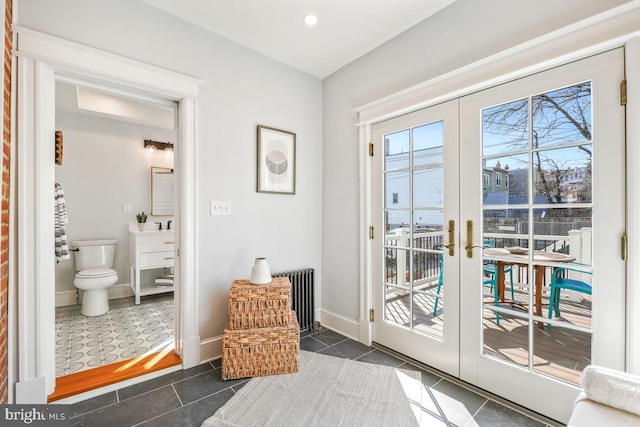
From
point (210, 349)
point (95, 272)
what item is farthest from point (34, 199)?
point (95, 272)

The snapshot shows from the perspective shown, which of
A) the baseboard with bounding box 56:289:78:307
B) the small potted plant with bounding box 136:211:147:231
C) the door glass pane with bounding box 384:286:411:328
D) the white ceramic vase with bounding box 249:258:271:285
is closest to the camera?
the white ceramic vase with bounding box 249:258:271:285

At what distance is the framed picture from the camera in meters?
2.66

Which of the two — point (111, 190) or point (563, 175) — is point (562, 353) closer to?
point (563, 175)

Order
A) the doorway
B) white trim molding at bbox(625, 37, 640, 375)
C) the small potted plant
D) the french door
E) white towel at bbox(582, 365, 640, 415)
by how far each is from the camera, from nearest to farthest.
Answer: white towel at bbox(582, 365, 640, 415), white trim molding at bbox(625, 37, 640, 375), the french door, the doorway, the small potted plant

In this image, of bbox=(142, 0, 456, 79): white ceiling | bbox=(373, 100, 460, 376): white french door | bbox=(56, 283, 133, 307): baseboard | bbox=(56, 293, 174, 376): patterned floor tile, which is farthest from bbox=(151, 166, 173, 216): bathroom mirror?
bbox=(373, 100, 460, 376): white french door

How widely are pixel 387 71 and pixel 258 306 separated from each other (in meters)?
2.17

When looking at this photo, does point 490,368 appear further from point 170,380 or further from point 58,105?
point 58,105

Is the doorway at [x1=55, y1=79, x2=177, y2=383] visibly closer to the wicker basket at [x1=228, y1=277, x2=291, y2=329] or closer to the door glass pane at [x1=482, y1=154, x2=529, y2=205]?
the wicker basket at [x1=228, y1=277, x2=291, y2=329]

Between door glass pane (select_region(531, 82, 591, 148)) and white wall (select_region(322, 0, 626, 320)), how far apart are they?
0.36 m

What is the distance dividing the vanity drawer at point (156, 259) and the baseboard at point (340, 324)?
213cm

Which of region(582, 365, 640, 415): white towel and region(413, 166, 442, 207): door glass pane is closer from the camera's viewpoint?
region(582, 365, 640, 415): white towel

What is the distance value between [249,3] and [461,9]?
1.46 meters

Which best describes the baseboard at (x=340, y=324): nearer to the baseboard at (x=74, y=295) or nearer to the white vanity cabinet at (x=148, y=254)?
the white vanity cabinet at (x=148, y=254)

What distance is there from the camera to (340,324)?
2900 millimetres
